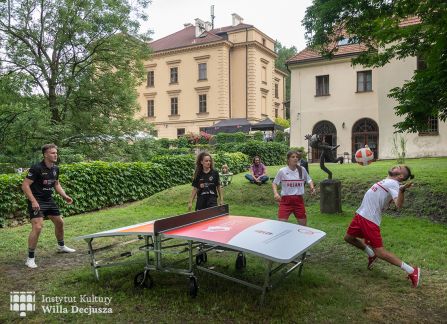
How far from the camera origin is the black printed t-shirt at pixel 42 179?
6465 mm

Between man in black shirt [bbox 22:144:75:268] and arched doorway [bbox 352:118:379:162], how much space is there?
2521 centimetres

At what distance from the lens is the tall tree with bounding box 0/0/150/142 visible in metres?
19.9

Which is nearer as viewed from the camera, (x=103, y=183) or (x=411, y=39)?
(x=411, y=39)

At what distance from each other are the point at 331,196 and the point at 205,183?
504cm

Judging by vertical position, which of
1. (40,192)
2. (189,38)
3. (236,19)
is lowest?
(40,192)

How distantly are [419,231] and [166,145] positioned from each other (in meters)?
23.8

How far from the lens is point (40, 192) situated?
6629 mm

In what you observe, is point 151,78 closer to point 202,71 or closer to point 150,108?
point 150,108

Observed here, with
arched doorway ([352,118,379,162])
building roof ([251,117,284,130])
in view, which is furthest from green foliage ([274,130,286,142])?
arched doorway ([352,118,379,162])

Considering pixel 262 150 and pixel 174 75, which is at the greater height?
pixel 174 75

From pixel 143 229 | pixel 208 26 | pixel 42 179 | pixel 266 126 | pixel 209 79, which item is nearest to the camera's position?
pixel 143 229

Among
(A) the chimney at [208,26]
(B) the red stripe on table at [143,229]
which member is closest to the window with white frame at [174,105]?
(A) the chimney at [208,26]

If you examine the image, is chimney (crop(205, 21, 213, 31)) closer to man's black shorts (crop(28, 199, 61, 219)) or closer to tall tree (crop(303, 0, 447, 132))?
tall tree (crop(303, 0, 447, 132))

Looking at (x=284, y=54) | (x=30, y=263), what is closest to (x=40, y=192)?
(x=30, y=263)
